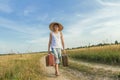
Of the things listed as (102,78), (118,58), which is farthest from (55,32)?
(118,58)

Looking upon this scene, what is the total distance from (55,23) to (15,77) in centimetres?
337

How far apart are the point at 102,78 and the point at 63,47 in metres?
2.05

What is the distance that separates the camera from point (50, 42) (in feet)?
39.2

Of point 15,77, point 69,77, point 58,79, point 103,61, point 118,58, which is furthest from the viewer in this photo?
point 103,61

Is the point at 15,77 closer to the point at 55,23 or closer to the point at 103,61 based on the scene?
the point at 55,23

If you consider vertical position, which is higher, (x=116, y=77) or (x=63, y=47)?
(x=63, y=47)

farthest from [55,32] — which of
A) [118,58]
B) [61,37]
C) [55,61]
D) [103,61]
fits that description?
[103,61]

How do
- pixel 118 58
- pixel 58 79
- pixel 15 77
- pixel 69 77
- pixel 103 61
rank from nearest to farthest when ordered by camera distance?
pixel 15 77 < pixel 58 79 < pixel 69 77 < pixel 118 58 < pixel 103 61

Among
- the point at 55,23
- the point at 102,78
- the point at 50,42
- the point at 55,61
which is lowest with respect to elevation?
the point at 102,78

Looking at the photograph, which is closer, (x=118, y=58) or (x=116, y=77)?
(x=116, y=77)

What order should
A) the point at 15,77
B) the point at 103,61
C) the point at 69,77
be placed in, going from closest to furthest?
the point at 15,77
the point at 69,77
the point at 103,61

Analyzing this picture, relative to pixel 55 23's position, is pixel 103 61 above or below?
below

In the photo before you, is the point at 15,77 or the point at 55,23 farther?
the point at 55,23

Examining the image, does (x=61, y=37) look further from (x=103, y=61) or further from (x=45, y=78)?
(x=103, y=61)
